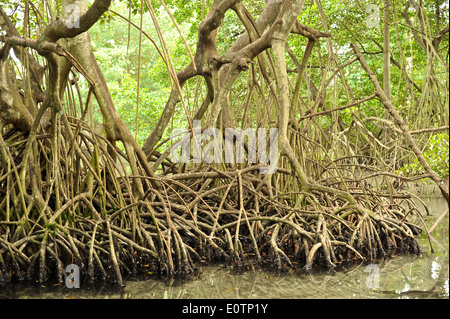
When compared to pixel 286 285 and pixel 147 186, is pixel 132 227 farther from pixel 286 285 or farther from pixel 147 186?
pixel 286 285

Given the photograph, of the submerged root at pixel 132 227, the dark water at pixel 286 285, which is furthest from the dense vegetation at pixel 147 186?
the dark water at pixel 286 285

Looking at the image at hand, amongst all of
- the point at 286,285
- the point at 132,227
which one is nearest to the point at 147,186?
the point at 132,227

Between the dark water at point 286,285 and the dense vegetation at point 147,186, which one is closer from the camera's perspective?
the dark water at point 286,285

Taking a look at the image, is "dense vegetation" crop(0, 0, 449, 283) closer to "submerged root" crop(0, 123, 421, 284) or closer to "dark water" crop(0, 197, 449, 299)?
"submerged root" crop(0, 123, 421, 284)

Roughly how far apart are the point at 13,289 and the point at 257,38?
118 inches

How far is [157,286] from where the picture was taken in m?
3.96

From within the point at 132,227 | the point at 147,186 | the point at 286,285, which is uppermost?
the point at 147,186

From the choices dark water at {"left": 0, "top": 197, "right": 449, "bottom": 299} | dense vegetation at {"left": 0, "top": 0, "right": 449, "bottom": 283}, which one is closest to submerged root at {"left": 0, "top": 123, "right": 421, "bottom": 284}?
dense vegetation at {"left": 0, "top": 0, "right": 449, "bottom": 283}

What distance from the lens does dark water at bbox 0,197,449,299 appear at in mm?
3766

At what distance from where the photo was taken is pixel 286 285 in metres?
3.98

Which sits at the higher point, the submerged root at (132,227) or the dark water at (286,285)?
the submerged root at (132,227)

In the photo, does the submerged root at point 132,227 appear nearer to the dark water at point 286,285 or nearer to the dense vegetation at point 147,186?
the dense vegetation at point 147,186

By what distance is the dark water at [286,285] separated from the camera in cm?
377

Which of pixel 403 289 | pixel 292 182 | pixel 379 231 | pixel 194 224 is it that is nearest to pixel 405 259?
pixel 379 231
